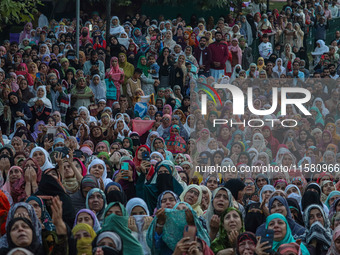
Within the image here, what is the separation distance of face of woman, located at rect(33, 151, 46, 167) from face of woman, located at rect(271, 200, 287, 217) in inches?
135

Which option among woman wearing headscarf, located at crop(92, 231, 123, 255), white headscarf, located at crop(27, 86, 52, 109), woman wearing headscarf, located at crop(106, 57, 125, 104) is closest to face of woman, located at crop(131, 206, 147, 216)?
woman wearing headscarf, located at crop(92, 231, 123, 255)

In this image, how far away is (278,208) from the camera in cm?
938

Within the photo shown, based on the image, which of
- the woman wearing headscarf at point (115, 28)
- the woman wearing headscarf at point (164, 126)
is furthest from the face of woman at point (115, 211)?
the woman wearing headscarf at point (115, 28)

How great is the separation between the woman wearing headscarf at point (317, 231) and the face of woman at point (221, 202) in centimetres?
81

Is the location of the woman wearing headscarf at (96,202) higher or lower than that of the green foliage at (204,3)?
lower

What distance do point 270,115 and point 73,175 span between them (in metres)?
6.99

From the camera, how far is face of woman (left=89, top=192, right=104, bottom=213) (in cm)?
943

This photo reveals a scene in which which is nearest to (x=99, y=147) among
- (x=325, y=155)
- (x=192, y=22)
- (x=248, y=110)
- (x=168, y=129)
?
(x=168, y=129)

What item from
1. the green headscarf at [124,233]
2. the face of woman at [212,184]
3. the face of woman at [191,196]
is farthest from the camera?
the face of woman at [212,184]

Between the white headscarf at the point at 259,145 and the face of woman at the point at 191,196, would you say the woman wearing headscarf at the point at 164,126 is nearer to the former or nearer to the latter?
the white headscarf at the point at 259,145

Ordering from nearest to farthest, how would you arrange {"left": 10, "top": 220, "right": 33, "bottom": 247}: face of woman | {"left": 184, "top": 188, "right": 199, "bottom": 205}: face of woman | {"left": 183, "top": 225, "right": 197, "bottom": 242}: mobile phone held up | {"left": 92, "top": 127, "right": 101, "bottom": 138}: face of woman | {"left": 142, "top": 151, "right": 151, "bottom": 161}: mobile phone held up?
{"left": 10, "top": 220, "right": 33, "bottom": 247}: face of woman
{"left": 183, "top": 225, "right": 197, "bottom": 242}: mobile phone held up
{"left": 184, "top": 188, "right": 199, "bottom": 205}: face of woman
{"left": 142, "top": 151, "right": 151, "bottom": 161}: mobile phone held up
{"left": 92, "top": 127, "right": 101, "bottom": 138}: face of woman

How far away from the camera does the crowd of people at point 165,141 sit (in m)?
8.45

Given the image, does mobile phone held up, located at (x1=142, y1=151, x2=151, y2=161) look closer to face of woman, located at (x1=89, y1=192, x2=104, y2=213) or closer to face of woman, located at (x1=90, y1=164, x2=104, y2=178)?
face of woman, located at (x1=90, y1=164, x2=104, y2=178)

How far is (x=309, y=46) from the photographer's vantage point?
25969mm
